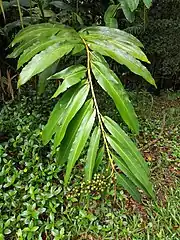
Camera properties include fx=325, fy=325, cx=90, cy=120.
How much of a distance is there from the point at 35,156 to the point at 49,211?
0.27 m

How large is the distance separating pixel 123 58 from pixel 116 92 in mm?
120

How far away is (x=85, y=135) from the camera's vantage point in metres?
0.84

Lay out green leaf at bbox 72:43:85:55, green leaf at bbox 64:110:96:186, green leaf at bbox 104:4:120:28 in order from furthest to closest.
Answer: green leaf at bbox 104:4:120:28
green leaf at bbox 72:43:85:55
green leaf at bbox 64:110:96:186

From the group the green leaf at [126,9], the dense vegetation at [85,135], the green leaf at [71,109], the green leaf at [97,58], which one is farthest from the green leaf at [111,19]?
the green leaf at [71,109]

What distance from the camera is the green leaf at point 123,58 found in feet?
2.97

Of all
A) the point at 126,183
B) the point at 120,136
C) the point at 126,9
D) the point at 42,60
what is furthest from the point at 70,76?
the point at 126,9

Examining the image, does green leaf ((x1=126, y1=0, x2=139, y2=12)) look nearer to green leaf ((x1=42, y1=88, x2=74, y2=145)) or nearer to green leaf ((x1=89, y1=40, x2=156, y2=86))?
green leaf ((x1=89, y1=40, x2=156, y2=86))

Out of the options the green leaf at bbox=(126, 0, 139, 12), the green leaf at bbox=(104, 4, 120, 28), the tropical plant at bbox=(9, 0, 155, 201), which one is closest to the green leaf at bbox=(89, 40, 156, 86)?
the tropical plant at bbox=(9, 0, 155, 201)

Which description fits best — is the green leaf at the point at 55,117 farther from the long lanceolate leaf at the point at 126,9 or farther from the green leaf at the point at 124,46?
the long lanceolate leaf at the point at 126,9

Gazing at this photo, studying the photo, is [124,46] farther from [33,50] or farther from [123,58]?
[33,50]

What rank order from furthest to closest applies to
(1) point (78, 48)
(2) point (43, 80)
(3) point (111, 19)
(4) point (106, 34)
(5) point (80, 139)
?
1. (3) point (111, 19)
2. (2) point (43, 80)
3. (4) point (106, 34)
4. (1) point (78, 48)
5. (5) point (80, 139)

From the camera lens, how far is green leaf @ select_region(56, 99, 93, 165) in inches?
33.8

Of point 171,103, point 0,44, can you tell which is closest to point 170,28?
point 171,103

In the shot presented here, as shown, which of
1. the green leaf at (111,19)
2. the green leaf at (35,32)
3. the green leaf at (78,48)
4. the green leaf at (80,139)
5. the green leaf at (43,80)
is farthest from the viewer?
the green leaf at (111,19)
